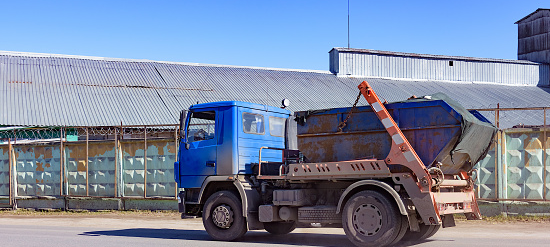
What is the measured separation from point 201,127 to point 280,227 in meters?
2.86

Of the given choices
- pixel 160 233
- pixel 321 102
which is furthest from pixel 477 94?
pixel 160 233

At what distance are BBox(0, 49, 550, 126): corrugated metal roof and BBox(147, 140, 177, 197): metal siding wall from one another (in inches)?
351

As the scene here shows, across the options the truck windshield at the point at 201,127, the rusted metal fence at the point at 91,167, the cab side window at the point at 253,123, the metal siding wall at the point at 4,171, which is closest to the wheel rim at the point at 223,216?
the truck windshield at the point at 201,127

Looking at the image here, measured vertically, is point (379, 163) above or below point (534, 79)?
below

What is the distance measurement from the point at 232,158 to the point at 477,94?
3100 cm

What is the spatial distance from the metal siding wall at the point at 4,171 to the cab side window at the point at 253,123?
45.2 feet

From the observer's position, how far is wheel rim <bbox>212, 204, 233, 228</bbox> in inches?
522

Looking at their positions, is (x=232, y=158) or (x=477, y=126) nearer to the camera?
(x=477, y=126)

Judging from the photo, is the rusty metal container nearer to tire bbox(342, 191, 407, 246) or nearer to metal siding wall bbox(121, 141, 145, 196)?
tire bbox(342, 191, 407, 246)

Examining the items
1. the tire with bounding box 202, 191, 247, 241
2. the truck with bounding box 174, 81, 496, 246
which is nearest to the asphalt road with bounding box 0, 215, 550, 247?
the tire with bounding box 202, 191, 247, 241

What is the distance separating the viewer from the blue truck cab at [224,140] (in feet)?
44.1

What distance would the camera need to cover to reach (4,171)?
24.0 meters

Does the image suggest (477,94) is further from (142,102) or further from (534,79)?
(142,102)

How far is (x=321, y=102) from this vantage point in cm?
3572
